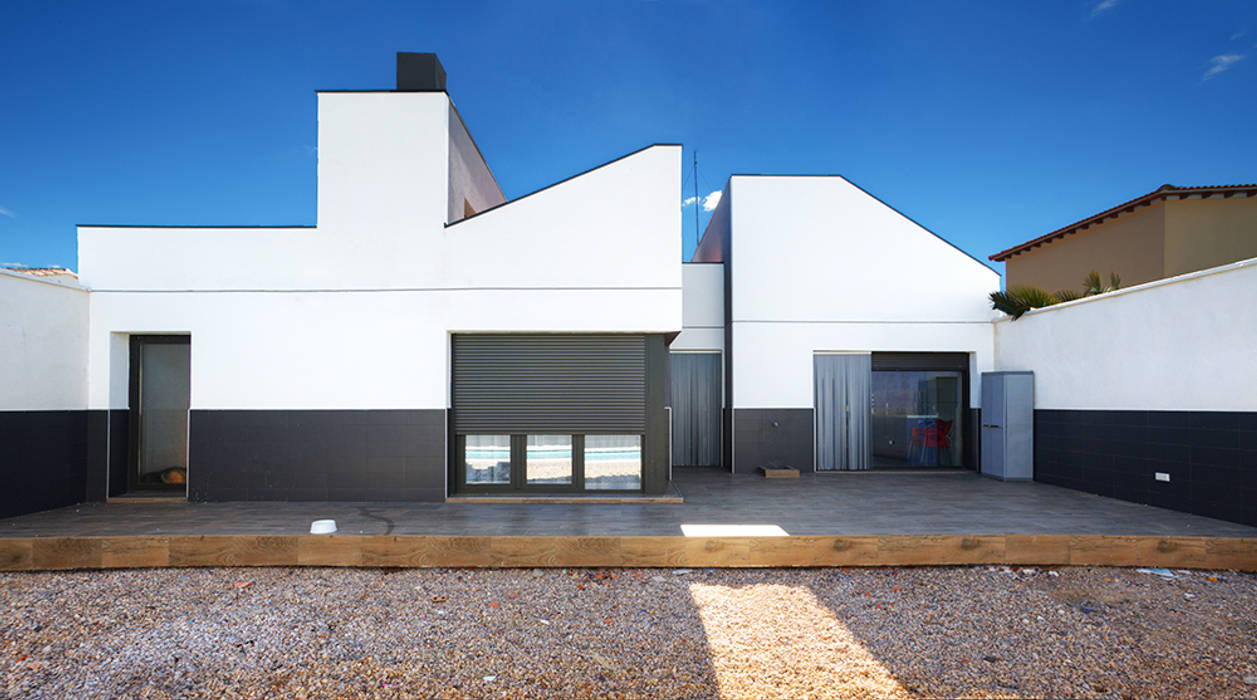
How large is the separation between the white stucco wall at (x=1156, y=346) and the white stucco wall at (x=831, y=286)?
122 cm

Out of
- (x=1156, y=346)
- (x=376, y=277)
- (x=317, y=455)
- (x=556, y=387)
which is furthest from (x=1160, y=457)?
(x=317, y=455)

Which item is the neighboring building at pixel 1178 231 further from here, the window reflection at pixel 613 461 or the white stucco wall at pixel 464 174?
the white stucco wall at pixel 464 174

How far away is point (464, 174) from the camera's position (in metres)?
7.57

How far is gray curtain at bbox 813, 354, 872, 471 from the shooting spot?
9.26 meters

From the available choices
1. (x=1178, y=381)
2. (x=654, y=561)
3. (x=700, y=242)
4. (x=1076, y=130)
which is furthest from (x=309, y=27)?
(x=1076, y=130)

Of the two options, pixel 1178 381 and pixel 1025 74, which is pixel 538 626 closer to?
pixel 1178 381

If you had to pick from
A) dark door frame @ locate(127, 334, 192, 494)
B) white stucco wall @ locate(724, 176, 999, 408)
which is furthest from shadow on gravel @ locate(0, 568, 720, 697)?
white stucco wall @ locate(724, 176, 999, 408)

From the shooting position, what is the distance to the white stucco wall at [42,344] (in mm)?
5789

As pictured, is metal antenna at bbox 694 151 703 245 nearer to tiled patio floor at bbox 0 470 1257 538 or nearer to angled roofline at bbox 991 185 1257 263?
tiled patio floor at bbox 0 470 1257 538

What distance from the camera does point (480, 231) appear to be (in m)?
6.58

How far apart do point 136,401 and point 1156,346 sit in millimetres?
12585

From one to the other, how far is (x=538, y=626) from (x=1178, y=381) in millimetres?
7343

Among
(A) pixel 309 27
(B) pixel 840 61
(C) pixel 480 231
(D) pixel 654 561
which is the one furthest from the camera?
(B) pixel 840 61

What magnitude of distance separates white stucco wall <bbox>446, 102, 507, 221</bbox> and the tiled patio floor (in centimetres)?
372
